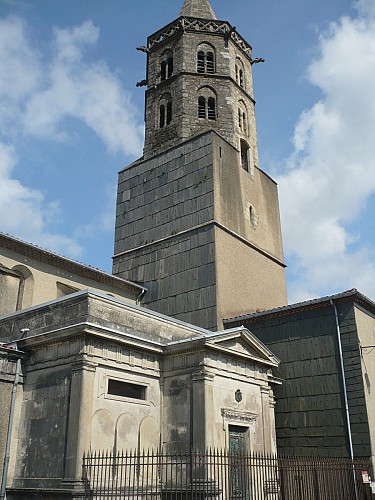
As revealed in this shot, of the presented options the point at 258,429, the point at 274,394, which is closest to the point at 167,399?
the point at 258,429

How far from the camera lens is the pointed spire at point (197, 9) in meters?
34.3

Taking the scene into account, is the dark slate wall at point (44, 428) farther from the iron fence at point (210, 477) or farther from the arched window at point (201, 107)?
the arched window at point (201, 107)

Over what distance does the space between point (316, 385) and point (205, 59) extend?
2099 cm

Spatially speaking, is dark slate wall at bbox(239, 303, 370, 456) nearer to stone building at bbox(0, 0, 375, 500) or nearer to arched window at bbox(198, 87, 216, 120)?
stone building at bbox(0, 0, 375, 500)

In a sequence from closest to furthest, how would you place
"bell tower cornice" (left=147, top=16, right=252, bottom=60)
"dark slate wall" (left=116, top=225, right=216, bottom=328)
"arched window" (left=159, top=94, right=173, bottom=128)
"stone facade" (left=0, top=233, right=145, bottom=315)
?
"stone facade" (left=0, top=233, right=145, bottom=315)
"dark slate wall" (left=116, top=225, right=216, bottom=328)
"arched window" (left=159, top=94, right=173, bottom=128)
"bell tower cornice" (left=147, top=16, right=252, bottom=60)

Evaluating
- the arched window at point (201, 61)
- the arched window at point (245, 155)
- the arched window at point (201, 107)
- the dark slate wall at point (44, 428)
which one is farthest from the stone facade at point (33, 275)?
the arched window at point (201, 61)

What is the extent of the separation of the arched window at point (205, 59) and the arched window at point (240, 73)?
1832 millimetres

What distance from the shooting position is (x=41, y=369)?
634 inches

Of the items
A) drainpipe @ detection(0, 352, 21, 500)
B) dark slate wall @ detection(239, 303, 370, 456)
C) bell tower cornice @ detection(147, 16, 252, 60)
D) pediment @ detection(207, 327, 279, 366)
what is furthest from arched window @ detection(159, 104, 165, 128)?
drainpipe @ detection(0, 352, 21, 500)

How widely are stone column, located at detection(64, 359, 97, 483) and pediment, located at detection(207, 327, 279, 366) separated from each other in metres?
4.23

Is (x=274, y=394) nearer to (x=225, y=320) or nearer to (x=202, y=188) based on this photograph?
(x=225, y=320)

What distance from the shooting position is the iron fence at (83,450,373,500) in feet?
45.2

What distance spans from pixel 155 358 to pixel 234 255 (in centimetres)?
1034

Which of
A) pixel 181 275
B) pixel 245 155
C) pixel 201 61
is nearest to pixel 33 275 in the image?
pixel 181 275
